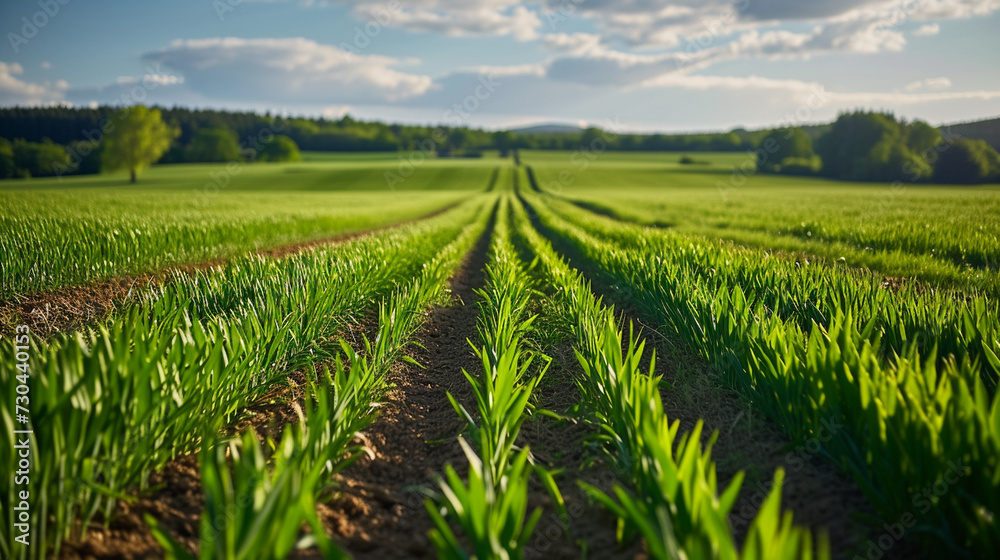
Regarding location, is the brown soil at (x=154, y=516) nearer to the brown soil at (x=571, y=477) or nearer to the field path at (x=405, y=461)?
the field path at (x=405, y=461)

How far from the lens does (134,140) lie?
174 ft

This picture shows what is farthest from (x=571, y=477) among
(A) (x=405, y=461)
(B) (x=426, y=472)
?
(A) (x=405, y=461)

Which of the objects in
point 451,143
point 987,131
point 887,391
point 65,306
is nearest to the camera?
point 887,391

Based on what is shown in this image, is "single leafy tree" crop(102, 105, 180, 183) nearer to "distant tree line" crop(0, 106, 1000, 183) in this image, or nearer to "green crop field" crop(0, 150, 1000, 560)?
"distant tree line" crop(0, 106, 1000, 183)

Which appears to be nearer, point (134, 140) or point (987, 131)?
point (987, 131)

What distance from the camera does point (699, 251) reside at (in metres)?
7.34

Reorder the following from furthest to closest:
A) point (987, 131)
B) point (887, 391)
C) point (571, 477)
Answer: point (987, 131), point (571, 477), point (887, 391)

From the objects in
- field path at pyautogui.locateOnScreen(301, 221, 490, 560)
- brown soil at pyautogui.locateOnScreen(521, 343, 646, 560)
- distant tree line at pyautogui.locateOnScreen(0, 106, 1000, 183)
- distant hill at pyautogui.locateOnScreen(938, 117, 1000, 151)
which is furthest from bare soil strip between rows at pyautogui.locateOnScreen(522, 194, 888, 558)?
distant tree line at pyautogui.locateOnScreen(0, 106, 1000, 183)

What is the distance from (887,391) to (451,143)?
12431 cm

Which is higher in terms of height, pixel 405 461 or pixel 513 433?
pixel 513 433

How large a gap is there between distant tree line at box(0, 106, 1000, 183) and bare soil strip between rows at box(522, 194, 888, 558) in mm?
67209

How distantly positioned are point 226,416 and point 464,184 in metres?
60.6

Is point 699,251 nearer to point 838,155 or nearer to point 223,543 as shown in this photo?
point 223,543

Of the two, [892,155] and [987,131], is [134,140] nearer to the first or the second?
[987,131]
